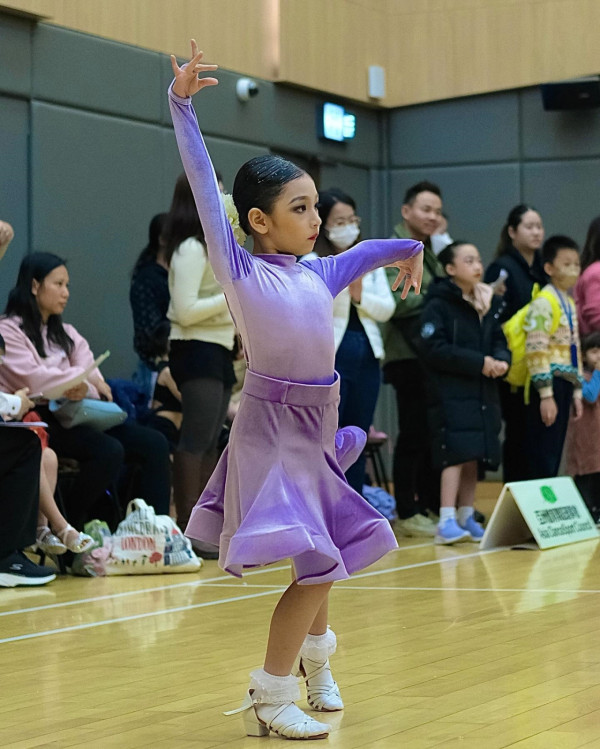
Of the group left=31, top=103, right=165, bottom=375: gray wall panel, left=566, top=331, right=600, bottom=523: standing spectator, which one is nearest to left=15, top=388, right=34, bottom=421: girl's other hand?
left=31, top=103, right=165, bottom=375: gray wall panel

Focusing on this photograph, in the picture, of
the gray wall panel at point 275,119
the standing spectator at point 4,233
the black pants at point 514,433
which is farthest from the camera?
the gray wall panel at point 275,119

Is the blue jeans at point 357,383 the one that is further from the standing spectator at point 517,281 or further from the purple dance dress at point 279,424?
the purple dance dress at point 279,424

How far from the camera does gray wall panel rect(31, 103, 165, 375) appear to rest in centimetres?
696

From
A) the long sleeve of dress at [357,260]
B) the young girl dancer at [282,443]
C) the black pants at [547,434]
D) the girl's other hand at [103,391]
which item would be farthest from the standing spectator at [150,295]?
the young girl dancer at [282,443]

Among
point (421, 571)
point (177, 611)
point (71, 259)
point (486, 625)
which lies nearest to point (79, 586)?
point (177, 611)

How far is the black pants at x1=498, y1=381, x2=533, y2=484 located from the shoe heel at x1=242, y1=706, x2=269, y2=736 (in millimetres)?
4672

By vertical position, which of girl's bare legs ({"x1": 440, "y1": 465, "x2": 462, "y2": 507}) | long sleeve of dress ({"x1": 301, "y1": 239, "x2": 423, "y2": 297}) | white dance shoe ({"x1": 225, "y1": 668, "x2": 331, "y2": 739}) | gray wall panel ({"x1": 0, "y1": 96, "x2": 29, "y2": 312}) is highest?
gray wall panel ({"x1": 0, "y1": 96, "x2": 29, "y2": 312})

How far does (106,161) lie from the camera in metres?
7.37

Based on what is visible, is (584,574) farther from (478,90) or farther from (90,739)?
(478,90)

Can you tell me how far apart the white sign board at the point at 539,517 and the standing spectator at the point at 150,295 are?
190 centimetres

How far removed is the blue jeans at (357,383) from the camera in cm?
630

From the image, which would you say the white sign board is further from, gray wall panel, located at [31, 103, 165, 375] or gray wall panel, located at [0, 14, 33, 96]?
gray wall panel, located at [0, 14, 33, 96]

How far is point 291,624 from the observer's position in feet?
8.72

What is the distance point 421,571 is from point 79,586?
1.38 m
